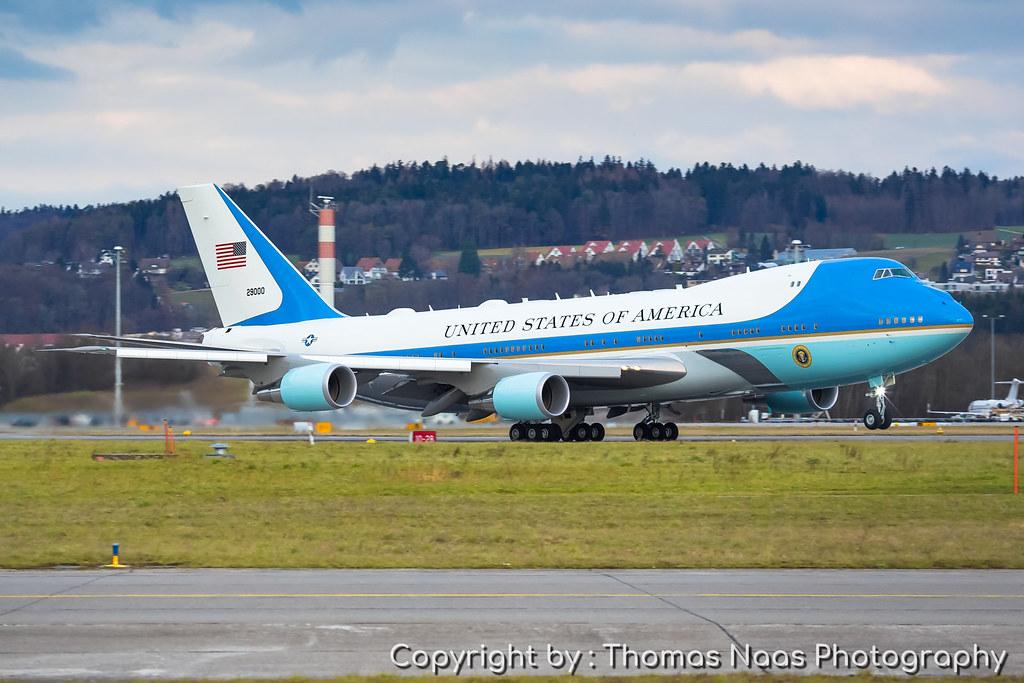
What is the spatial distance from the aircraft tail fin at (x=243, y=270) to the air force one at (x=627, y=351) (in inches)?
51.4

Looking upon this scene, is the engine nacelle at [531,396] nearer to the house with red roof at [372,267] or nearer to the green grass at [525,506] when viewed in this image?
the green grass at [525,506]

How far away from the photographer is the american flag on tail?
1921 inches

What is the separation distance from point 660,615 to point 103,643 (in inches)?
193

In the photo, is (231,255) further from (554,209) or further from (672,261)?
(554,209)

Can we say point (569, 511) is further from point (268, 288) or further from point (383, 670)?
point (268, 288)

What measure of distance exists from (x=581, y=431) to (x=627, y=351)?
2.92 meters

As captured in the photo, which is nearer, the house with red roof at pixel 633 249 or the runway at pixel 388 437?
the runway at pixel 388 437

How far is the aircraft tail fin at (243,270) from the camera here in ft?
158

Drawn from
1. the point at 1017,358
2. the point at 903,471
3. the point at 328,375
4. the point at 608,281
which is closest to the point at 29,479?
the point at 328,375

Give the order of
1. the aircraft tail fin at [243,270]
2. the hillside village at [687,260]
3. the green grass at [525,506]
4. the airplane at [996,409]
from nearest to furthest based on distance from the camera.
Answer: the green grass at [525,506] < the aircraft tail fin at [243,270] < the airplane at [996,409] < the hillside village at [687,260]

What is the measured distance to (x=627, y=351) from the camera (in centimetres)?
4025

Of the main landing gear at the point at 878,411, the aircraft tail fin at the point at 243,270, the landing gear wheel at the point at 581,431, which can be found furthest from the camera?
the aircraft tail fin at the point at 243,270

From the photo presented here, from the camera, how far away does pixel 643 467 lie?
3061cm

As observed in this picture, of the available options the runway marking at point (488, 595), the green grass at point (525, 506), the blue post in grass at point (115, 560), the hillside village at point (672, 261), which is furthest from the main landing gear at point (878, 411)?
the hillside village at point (672, 261)
